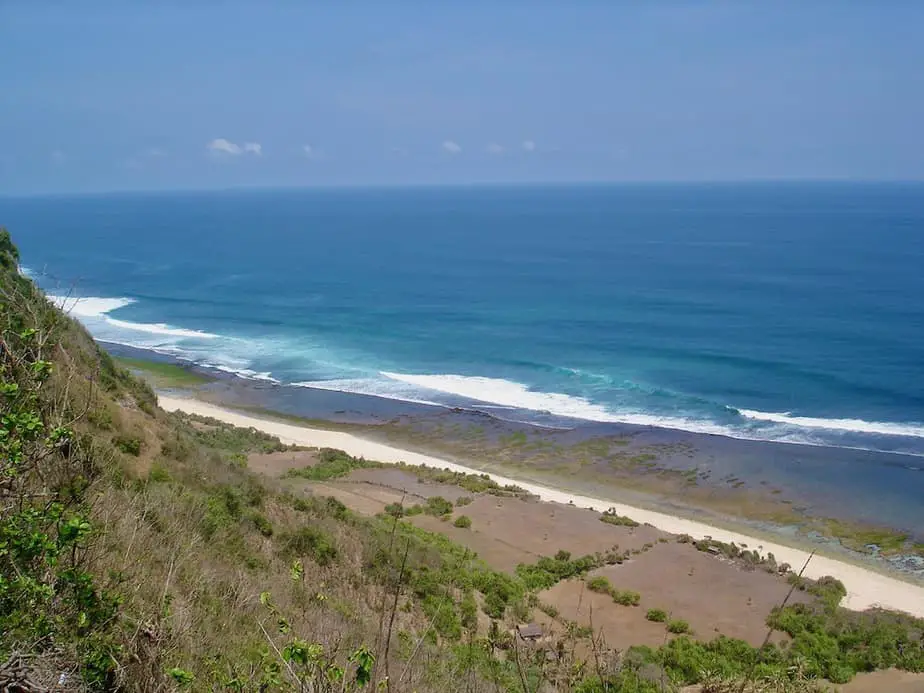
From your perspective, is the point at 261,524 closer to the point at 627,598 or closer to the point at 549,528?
the point at 627,598

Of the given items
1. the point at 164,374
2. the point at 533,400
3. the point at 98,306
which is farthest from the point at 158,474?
the point at 98,306

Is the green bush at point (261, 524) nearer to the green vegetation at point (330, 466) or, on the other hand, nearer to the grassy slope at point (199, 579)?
the grassy slope at point (199, 579)

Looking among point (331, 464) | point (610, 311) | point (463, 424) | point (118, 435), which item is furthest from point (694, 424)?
point (118, 435)

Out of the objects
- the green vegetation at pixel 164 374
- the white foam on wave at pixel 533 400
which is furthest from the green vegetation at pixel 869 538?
the green vegetation at pixel 164 374

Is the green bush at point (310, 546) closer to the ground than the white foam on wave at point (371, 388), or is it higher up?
higher up

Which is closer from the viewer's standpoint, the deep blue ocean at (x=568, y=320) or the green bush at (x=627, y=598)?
the green bush at (x=627, y=598)

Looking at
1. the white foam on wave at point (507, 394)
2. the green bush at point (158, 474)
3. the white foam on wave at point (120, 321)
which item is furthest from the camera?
the white foam on wave at point (120, 321)
